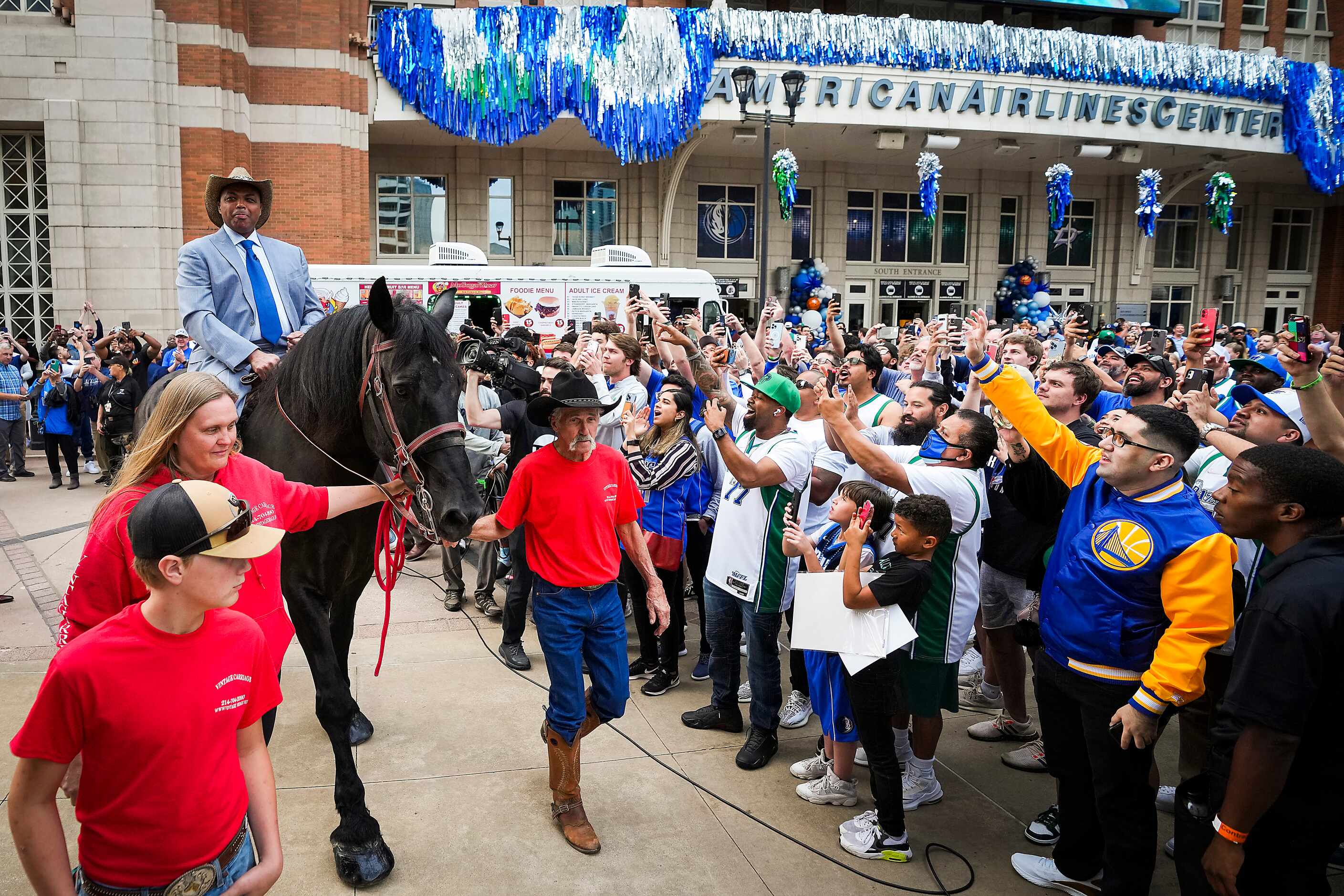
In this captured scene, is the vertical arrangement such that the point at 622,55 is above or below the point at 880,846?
above

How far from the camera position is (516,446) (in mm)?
6613

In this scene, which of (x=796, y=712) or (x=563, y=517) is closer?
(x=563, y=517)

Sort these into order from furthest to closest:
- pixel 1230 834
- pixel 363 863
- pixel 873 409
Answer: pixel 873 409 → pixel 363 863 → pixel 1230 834

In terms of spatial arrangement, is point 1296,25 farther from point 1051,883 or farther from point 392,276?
point 1051,883

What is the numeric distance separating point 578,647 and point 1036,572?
2623 mm

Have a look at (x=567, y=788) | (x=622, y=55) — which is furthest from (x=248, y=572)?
(x=622, y=55)

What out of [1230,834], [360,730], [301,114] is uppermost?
[301,114]

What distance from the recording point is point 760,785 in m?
4.52

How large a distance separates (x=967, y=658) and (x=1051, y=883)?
2483 millimetres

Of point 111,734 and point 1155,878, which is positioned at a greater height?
point 111,734

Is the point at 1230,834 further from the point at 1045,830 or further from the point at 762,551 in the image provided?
the point at 762,551

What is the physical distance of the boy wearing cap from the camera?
1889mm

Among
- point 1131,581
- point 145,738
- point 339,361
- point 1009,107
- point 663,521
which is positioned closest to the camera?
point 145,738

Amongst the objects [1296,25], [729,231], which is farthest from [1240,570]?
[1296,25]
